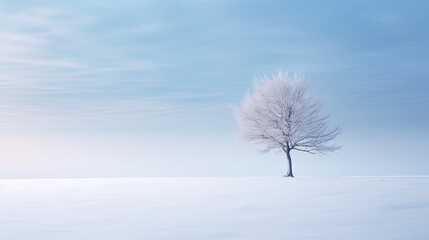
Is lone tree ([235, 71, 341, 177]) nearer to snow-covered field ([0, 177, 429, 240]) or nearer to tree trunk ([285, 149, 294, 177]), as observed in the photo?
tree trunk ([285, 149, 294, 177])

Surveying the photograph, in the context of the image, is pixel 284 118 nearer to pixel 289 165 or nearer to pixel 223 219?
pixel 289 165

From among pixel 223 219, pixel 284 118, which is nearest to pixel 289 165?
pixel 284 118

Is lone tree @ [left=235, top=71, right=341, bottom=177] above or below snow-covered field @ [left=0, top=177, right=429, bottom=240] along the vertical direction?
above

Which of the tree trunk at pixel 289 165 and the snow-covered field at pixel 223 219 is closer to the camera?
the snow-covered field at pixel 223 219

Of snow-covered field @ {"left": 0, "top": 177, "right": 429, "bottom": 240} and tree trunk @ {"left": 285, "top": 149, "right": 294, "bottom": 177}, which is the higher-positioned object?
tree trunk @ {"left": 285, "top": 149, "right": 294, "bottom": 177}

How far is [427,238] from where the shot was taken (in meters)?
6.88

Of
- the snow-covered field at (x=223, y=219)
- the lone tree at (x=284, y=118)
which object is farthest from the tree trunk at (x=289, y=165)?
the snow-covered field at (x=223, y=219)

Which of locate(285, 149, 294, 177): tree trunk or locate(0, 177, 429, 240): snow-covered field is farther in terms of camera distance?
locate(285, 149, 294, 177): tree trunk

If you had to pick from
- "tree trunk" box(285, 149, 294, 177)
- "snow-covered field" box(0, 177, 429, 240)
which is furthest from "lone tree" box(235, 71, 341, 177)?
"snow-covered field" box(0, 177, 429, 240)

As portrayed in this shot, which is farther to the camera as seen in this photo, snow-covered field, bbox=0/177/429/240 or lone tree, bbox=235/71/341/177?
lone tree, bbox=235/71/341/177

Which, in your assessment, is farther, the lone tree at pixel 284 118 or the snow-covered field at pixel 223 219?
the lone tree at pixel 284 118

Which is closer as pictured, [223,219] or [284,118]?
[223,219]

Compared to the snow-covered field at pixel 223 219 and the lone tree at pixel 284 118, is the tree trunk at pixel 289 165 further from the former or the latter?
the snow-covered field at pixel 223 219

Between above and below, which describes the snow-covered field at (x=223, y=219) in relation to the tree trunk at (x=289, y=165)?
below
